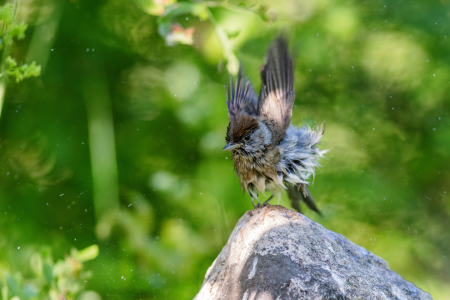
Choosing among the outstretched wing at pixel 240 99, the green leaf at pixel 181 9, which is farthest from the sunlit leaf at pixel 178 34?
the outstretched wing at pixel 240 99

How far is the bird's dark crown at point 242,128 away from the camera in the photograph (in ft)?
8.26

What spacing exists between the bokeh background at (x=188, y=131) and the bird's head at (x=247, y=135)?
0.50 m

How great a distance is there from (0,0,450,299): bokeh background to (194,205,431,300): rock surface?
129 cm

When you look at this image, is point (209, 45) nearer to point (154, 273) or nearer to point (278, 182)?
point (278, 182)

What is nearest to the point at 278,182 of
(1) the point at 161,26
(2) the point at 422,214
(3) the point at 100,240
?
(1) the point at 161,26

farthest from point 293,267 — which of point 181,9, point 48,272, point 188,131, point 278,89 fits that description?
point 188,131

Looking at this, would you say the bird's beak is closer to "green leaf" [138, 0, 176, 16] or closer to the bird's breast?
the bird's breast

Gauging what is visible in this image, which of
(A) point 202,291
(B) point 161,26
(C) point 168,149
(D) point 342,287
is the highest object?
(B) point 161,26

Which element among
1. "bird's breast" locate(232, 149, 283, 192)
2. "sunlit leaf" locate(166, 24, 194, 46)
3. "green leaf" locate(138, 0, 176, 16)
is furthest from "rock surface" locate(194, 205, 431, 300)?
"green leaf" locate(138, 0, 176, 16)

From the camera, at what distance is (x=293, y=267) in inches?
68.9

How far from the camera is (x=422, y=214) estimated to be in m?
4.29

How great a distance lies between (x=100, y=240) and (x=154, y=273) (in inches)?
22.8

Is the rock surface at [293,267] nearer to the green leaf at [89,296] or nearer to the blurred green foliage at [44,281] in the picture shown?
the blurred green foliage at [44,281]

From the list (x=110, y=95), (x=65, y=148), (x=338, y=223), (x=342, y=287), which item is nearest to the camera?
(x=342, y=287)
